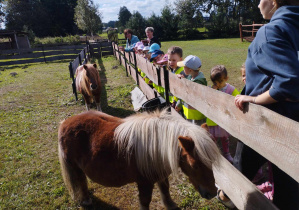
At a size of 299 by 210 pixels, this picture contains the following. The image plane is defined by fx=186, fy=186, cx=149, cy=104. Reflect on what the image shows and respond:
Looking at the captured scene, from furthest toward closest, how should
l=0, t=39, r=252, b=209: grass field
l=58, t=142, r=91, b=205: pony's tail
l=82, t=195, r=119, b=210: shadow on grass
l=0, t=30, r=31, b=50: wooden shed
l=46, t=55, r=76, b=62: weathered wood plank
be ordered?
l=0, t=30, r=31, b=50: wooden shed, l=46, t=55, r=76, b=62: weathered wood plank, l=0, t=39, r=252, b=209: grass field, l=82, t=195, r=119, b=210: shadow on grass, l=58, t=142, r=91, b=205: pony's tail

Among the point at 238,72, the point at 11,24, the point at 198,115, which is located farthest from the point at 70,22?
the point at 198,115

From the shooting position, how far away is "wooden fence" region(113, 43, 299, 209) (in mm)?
1224

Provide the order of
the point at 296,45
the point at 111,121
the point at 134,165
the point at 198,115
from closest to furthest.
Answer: the point at 296,45 → the point at 134,165 → the point at 111,121 → the point at 198,115

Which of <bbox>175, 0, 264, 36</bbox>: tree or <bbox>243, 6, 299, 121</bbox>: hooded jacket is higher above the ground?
<bbox>175, 0, 264, 36</bbox>: tree

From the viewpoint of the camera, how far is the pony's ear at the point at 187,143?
1564 millimetres

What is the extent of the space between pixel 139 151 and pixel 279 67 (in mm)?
1430

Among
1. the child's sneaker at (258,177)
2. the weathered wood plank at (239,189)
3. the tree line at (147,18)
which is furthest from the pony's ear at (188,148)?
the tree line at (147,18)

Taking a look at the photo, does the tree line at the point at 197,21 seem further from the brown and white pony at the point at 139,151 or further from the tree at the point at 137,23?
the brown and white pony at the point at 139,151

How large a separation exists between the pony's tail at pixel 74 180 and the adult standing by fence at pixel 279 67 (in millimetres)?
2246

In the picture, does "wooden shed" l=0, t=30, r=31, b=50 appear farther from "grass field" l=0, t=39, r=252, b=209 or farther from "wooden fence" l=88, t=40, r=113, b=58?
"grass field" l=0, t=39, r=252, b=209

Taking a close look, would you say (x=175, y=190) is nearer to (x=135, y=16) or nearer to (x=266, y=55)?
(x=266, y=55)

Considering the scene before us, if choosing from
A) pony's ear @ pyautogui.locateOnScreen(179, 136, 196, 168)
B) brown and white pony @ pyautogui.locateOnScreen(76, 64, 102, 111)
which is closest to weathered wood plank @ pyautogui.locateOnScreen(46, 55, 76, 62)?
brown and white pony @ pyautogui.locateOnScreen(76, 64, 102, 111)

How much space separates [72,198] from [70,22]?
186 feet

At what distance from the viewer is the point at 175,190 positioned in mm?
2887
